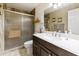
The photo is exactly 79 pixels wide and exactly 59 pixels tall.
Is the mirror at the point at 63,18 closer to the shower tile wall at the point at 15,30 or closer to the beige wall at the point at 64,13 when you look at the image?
the beige wall at the point at 64,13

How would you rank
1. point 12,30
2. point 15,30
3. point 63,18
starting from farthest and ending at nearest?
point 15,30 → point 12,30 → point 63,18

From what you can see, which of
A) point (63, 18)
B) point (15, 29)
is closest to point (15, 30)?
point (15, 29)

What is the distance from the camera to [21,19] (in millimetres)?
3113

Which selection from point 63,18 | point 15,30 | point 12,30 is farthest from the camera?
point 15,30

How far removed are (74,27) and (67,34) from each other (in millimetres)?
232

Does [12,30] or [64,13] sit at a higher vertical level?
[64,13]

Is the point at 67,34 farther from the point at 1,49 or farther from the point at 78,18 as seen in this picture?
the point at 1,49

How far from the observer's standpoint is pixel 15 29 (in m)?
2.96

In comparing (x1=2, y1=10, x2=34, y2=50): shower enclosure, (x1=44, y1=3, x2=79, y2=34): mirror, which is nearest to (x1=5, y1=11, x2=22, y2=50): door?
(x1=2, y1=10, x2=34, y2=50): shower enclosure

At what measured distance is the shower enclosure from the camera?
263 centimetres

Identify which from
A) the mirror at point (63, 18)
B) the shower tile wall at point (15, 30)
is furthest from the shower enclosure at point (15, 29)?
the mirror at point (63, 18)

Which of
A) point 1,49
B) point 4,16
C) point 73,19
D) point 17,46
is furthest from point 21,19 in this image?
point 73,19

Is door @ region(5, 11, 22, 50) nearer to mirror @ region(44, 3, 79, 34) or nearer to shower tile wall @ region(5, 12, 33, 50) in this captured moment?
shower tile wall @ region(5, 12, 33, 50)

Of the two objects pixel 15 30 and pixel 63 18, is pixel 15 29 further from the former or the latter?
pixel 63 18
